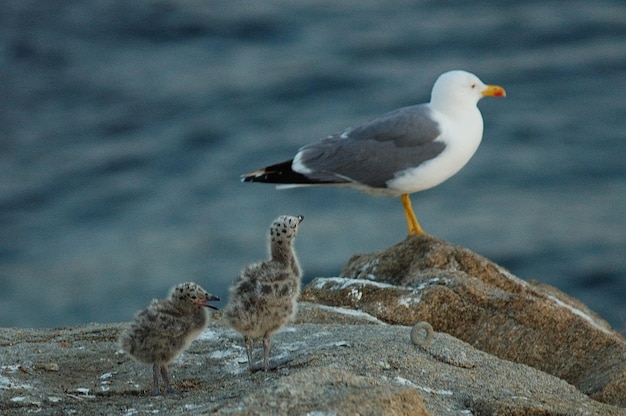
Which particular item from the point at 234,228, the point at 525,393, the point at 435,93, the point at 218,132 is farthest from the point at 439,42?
the point at 525,393

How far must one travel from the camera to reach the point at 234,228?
1511 cm

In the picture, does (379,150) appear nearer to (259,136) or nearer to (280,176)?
(280,176)

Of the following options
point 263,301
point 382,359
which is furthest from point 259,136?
point 382,359

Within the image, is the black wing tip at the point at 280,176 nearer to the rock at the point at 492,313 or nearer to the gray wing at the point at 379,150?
the gray wing at the point at 379,150

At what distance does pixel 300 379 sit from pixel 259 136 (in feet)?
41.1

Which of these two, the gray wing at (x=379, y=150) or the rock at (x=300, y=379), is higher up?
the gray wing at (x=379, y=150)

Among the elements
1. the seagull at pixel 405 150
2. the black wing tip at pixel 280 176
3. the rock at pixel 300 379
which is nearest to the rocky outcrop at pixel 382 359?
the rock at pixel 300 379

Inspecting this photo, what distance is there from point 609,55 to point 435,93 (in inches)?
378

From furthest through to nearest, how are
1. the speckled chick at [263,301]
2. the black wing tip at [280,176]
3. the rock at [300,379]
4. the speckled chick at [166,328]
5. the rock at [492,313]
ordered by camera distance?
the black wing tip at [280,176], the rock at [492,313], the speckled chick at [263,301], the speckled chick at [166,328], the rock at [300,379]

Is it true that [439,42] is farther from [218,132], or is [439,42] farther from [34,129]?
[34,129]

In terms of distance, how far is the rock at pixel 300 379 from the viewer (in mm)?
4375

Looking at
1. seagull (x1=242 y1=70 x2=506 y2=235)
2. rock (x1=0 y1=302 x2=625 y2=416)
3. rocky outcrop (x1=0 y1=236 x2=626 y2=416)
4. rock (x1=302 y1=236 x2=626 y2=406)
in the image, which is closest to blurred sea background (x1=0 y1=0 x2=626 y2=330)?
seagull (x1=242 y1=70 x2=506 y2=235)

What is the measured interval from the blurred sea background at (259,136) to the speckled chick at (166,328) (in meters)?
8.11

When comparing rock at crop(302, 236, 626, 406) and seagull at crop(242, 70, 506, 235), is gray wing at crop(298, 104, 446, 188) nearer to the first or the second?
seagull at crop(242, 70, 506, 235)
